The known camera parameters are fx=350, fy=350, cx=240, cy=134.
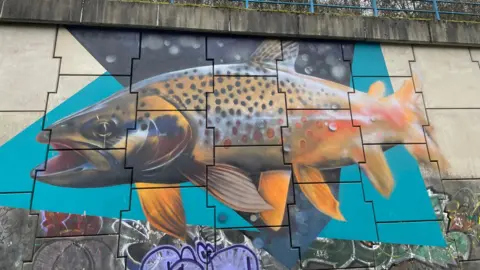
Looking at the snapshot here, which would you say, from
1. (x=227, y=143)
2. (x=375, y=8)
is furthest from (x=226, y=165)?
(x=375, y=8)

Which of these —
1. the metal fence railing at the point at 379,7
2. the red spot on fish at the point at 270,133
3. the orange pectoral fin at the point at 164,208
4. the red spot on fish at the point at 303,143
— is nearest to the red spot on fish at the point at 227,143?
the red spot on fish at the point at 270,133

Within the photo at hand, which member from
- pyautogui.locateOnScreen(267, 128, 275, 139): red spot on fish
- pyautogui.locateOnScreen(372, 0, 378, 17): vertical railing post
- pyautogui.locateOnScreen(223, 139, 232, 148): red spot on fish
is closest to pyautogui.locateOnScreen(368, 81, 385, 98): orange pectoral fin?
pyautogui.locateOnScreen(372, 0, 378, 17): vertical railing post

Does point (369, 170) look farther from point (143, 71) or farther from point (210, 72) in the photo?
point (143, 71)

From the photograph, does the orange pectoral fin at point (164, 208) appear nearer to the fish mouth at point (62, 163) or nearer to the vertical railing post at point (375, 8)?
the fish mouth at point (62, 163)

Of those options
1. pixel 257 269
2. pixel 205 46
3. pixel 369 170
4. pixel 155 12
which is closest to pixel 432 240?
pixel 369 170

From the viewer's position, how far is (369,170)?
5.02 metres

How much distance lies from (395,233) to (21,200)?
4931 millimetres

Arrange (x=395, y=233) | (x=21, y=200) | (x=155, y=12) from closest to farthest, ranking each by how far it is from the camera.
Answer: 1. (x=21, y=200)
2. (x=395, y=233)
3. (x=155, y=12)

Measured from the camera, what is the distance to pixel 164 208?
4.59m

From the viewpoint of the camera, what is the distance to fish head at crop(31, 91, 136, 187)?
180 inches

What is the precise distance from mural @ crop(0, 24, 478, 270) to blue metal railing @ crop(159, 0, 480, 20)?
77 cm

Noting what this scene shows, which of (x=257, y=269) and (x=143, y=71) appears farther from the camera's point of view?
(x=143, y=71)

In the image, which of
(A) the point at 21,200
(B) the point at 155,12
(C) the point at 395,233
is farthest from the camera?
(B) the point at 155,12

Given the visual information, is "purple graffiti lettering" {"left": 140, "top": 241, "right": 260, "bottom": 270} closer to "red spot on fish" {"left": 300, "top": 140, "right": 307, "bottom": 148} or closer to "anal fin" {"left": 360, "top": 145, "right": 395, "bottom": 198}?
"red spot on fish" {"left": 300, "top": 140, "right": 307, "bottom": 148}
